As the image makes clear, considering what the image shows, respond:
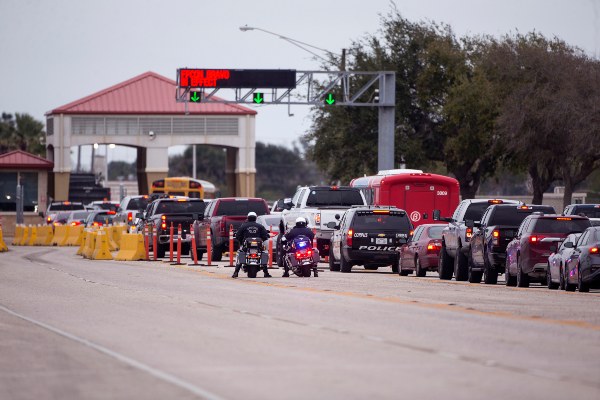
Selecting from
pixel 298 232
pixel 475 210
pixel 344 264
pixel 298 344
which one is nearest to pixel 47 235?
pixel 344 264

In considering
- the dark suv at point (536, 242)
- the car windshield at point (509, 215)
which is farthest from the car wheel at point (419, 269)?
the dark suv at point (536, 242)

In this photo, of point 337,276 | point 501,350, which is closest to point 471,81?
point 337,276

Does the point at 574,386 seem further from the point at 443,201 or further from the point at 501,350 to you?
the point at 443,201

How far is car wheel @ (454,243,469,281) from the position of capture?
3378 centimetres

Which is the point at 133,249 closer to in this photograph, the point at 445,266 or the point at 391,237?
the point at 391,237

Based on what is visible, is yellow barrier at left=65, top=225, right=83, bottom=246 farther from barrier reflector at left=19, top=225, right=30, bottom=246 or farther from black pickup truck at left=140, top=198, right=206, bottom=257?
black pickup truck at left=140, top=198, right=206, bottom=257

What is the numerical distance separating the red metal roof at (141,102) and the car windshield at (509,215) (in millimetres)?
60700

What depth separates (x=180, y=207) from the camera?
50000 millimetres

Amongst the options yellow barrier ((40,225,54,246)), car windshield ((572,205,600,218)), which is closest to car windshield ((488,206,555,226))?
car windshield ((572,205,600,218))

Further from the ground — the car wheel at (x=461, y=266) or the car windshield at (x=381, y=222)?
the car windshield at (x=381, y=222)

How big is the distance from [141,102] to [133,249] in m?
49.0

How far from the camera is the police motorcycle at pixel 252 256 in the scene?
32750 millimetres

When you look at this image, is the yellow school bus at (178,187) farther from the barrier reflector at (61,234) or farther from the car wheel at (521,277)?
the car wheel at (521,277)

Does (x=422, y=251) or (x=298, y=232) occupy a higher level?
(x=298, y=232)
